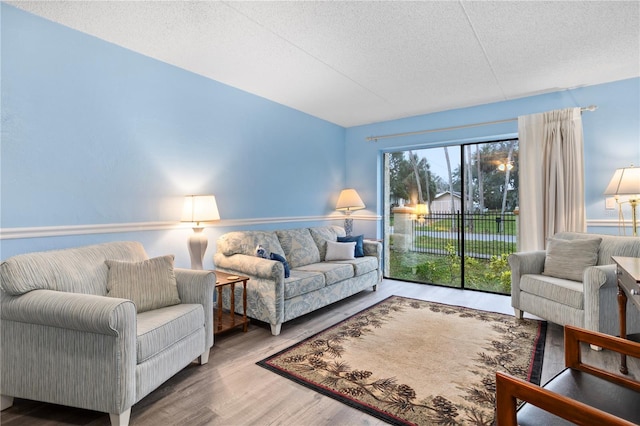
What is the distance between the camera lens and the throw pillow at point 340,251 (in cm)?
395

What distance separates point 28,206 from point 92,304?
1149 millimetres

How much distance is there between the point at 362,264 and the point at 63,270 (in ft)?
9.36

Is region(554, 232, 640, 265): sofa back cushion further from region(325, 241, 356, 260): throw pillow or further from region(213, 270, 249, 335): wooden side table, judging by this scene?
region(213, 270, 249, 335): wooden side table

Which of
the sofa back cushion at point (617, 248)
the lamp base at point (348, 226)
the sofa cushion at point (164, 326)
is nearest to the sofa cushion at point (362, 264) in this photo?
the lamp base at point (348, 226)

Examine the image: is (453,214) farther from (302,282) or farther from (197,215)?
(197,215)

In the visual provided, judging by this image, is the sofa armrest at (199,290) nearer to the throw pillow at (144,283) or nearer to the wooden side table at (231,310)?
the throw pillow at (144,283)

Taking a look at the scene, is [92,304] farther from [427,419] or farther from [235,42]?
[235,42]

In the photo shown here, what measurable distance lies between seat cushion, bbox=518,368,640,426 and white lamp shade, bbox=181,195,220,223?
257 cm

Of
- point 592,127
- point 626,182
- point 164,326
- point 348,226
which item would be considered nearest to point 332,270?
point 348,226

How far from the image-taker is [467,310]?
11.2 feet

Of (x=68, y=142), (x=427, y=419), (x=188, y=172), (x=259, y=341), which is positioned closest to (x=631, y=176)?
(x=427, y=419)

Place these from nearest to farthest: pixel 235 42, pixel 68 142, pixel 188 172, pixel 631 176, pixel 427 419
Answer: pixel 427 419
pixel 68 142
pixel 235 42
pixel 631 176
pixel 188 172

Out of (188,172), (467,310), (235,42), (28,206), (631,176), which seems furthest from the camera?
(467,310)

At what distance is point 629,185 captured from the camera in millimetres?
2895
